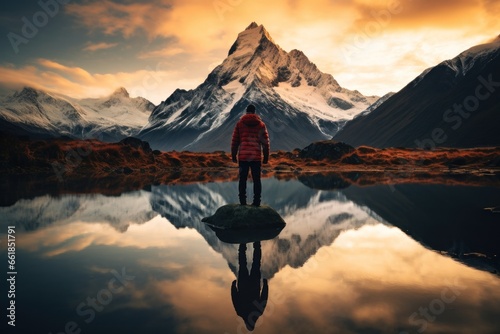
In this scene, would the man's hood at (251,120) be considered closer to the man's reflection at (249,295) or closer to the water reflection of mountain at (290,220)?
the water reflection of mountain at (290,220)

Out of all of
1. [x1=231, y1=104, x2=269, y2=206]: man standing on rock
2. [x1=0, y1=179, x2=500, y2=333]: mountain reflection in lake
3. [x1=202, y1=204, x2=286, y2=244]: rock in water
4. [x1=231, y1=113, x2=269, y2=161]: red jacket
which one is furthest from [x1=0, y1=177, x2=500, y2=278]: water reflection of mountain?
[x1=231, y1=113, x2=269, y2=161]: red jacket

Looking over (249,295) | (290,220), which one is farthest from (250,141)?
(249,295)

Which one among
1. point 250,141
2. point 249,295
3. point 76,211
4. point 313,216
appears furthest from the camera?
point 76,211

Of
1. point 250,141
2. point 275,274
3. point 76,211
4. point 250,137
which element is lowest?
point 76,211

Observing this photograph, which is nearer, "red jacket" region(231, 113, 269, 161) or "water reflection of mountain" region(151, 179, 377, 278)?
"water reflection of mountain" region(151, 179, 377, 278)

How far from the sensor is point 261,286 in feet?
34.3

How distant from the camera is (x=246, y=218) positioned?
1984 centimetres

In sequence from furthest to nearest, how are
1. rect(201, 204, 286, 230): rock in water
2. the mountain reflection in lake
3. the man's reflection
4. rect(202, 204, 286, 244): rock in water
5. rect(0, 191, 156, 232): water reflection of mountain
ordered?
rect(0, 191, 156, 232): water reflection of mountain → rect(201, 204, 286, 230): rock in water → rect(202, 204, 286, 244): rock in water → the man's reflection → the mountain reflection in lake

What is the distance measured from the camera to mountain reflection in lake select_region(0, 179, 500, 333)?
27.2 ft

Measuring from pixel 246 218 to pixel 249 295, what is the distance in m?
10.1

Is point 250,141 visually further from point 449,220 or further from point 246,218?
point 449,220

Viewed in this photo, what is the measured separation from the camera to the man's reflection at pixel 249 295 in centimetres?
859

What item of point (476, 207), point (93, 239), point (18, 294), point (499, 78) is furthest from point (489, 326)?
point (499, 78)

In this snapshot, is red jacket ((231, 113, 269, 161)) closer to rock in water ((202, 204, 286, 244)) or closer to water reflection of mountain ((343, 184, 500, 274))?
rock in water ((202, 204, 286, 244))
